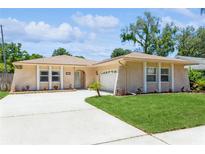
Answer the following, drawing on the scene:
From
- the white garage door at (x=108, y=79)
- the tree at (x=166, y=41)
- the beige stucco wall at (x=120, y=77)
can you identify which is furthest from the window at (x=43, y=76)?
the tree at (x=166, y=41)

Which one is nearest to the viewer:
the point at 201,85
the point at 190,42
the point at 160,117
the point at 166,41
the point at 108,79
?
Answer: the point at 160,117

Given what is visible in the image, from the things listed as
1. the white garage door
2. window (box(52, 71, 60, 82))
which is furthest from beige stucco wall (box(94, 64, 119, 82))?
window (box(52, 71, 60, 82))

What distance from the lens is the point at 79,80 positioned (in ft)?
73.5

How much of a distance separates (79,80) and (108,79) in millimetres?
5045

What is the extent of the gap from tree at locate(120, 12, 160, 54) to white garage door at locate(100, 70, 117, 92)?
19.3 meters

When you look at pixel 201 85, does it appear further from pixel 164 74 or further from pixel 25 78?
pixel 25 78

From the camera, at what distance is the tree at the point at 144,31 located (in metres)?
37.1

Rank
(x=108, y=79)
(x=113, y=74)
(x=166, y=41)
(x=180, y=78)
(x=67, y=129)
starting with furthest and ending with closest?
(x=166, y=41) → (x=108, y=79) → (x=180, y=78) → (x=113, y=74) → (x=67, y=129)

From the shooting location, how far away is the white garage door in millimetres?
17219

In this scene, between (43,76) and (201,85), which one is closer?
(201,85)

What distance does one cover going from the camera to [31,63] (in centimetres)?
1884

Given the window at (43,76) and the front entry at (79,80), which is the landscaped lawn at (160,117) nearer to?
the window at (43,76)

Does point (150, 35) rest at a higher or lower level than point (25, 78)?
higher

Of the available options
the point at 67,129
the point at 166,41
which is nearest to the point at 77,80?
the point at 67,129
